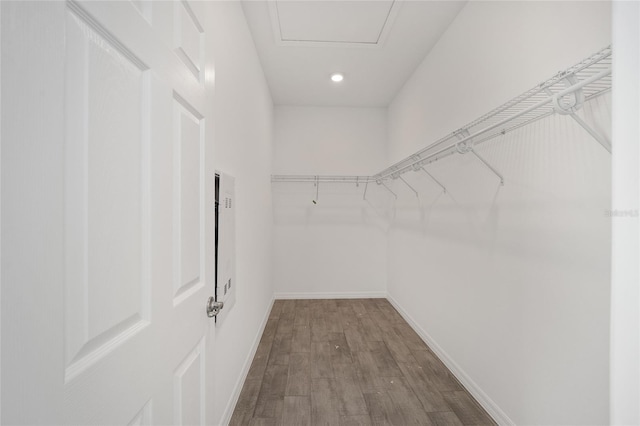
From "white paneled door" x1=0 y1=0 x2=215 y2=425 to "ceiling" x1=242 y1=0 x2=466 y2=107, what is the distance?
155 cm

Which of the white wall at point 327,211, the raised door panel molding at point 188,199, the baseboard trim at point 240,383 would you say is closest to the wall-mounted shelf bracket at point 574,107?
the raised door panel molding at point 188,199

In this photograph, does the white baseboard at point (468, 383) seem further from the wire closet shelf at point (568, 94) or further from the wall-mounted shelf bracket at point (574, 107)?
the wall-mounted shelf bracket at point (574, 107)

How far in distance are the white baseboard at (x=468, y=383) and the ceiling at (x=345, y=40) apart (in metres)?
2.61

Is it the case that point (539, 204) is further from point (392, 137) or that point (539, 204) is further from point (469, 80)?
point (392, 137)

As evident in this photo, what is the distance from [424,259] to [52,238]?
2.68m

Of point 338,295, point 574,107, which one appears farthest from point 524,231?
point 338,295

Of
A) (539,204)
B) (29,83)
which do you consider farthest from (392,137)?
(29,83)

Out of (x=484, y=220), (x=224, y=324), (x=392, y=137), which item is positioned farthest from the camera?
(x=392, y=137)

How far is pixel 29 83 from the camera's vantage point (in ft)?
1.18

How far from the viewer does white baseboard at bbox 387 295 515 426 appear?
5.17ft

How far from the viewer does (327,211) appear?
12.7ft
